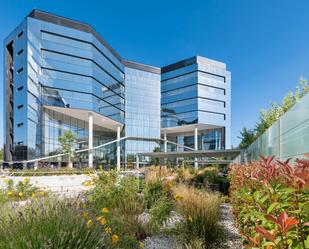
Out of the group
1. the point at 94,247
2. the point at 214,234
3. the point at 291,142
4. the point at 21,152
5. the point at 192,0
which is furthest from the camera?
the point at 21,152

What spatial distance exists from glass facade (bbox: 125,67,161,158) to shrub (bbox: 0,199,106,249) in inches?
1625

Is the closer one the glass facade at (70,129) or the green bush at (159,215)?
the green bush at (159,215)

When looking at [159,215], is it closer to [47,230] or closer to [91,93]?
[47,230]

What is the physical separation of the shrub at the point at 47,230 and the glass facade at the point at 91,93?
1413cm

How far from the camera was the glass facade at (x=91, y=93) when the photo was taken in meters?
28.9

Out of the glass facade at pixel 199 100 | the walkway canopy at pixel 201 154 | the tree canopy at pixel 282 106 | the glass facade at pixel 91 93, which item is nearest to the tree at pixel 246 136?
the tree canopy at pixel 282 106

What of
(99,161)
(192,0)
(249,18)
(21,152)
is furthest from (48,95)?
(249,18)

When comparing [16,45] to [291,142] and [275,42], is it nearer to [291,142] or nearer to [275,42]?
[275,42]

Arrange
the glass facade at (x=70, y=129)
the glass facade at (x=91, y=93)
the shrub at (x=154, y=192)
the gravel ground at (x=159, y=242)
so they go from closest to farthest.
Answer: the gravel ground at (x=159, y=242) → the shrub at (x=154, y=192) → the glass facade at (x=91, y=93) → the glass facade at (x=70, y=129)

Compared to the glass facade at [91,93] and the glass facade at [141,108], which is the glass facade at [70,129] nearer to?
the glass facade at [91,93]

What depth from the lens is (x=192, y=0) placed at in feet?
66.4

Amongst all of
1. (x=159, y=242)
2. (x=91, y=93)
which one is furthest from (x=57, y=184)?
(x=91, y=93)

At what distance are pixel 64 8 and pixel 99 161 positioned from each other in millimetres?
23977

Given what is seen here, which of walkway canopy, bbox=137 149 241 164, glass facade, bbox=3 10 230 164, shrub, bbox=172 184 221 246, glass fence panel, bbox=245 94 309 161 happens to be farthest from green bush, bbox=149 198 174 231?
glass facade, bbox=3 10 230 164
